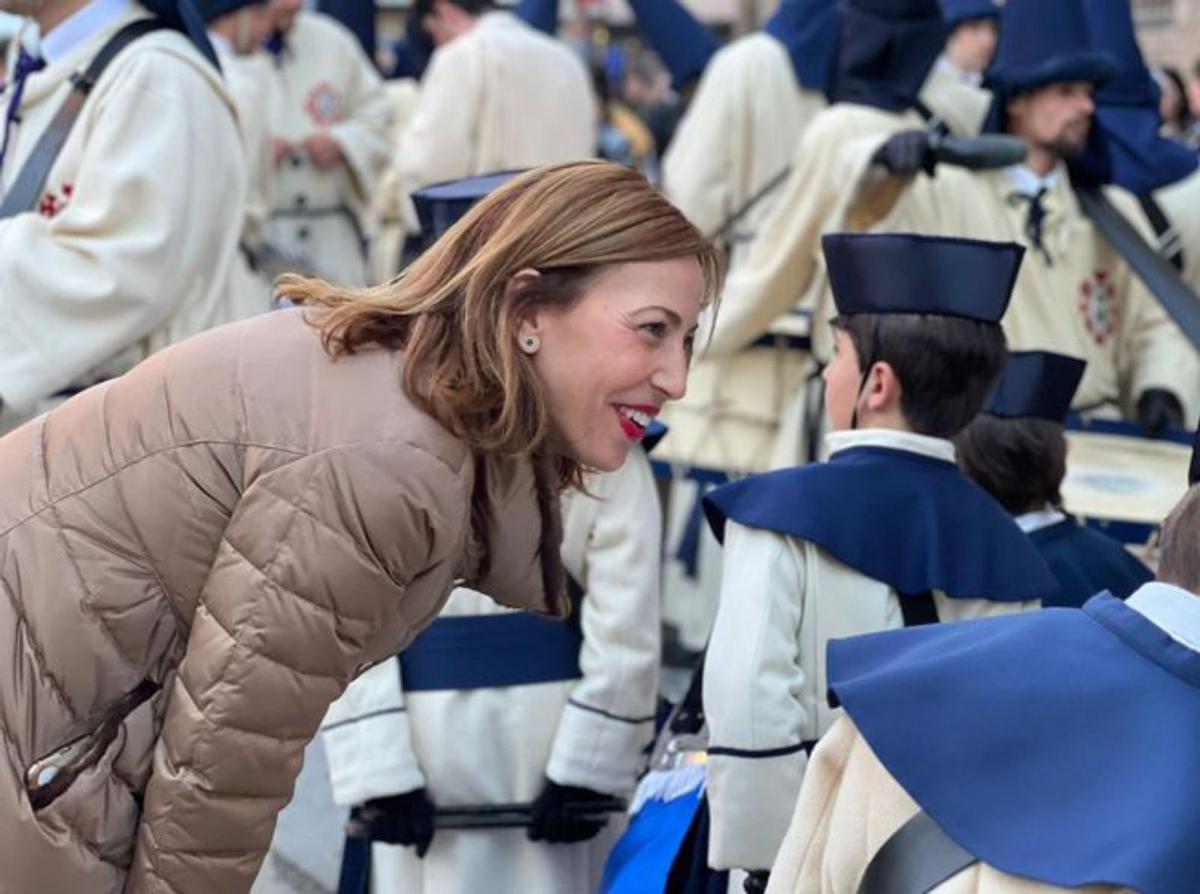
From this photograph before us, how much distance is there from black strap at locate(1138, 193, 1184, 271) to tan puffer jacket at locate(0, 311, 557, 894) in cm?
403

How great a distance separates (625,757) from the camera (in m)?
3.56

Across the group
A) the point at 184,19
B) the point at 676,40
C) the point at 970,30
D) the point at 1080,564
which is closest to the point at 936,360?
the point at 1080,564

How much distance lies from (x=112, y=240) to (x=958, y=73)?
4110 millimetres

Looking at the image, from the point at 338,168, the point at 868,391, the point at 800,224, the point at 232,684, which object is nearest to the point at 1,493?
the point at 232,684

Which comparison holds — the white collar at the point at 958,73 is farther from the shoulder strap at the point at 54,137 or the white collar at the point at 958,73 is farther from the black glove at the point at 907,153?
the shoulder strap at the point at 54,137

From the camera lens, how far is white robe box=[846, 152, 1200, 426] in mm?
5098

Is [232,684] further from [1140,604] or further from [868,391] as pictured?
[868,391]

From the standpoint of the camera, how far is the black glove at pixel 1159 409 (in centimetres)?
506

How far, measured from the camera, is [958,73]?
7.30 m

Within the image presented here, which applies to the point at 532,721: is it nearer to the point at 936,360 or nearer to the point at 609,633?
the point at 609,633

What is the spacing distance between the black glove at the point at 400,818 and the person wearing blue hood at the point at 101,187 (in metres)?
1.16

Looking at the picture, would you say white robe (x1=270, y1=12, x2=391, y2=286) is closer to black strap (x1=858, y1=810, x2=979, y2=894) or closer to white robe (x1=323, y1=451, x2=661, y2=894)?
white robe (x1=323, y1=451, x2=661, y2=894)

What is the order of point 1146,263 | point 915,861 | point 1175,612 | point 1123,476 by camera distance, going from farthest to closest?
point 1146,263, point 1123,476, point 915,861, point 1175,612

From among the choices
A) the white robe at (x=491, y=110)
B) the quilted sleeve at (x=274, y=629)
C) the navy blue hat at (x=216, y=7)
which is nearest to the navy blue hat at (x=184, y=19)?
the navy blue hat at (x=216, y=7)
